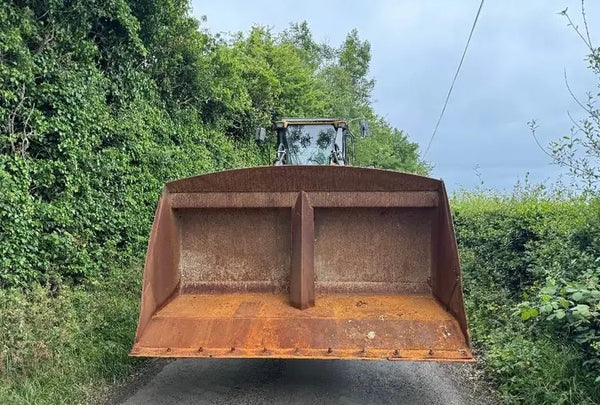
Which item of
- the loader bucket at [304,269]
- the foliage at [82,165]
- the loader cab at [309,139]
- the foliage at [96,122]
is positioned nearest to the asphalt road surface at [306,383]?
the foliage at [82,165]

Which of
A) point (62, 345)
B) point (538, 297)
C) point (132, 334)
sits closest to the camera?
point (538, 297)

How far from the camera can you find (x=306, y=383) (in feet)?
12.8

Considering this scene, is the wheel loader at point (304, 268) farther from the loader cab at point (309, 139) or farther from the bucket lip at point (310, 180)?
the loader cab at point (309, 139)

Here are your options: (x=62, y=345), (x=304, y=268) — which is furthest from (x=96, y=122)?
(x=304, y=268)

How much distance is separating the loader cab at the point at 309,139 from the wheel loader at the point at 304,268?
16.7ft

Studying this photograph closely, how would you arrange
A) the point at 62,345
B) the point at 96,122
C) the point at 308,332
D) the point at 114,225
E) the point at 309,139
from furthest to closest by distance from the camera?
the point at 309,139, the point at 114,225, the point at 96,122, the point at 62,345, the point at 308,332

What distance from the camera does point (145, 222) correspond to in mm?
7176

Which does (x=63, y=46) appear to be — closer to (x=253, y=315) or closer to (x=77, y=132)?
(x=77, y=132)

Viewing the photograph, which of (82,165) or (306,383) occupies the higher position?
(82,165)

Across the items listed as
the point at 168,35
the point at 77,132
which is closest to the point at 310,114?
the point at 168,35

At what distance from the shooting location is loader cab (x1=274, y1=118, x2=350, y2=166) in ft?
29.9

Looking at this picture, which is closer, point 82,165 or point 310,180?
point 310,180

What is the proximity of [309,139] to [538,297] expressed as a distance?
6.11 meters

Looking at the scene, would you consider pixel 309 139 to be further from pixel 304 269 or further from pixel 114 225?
pixel 304 269
